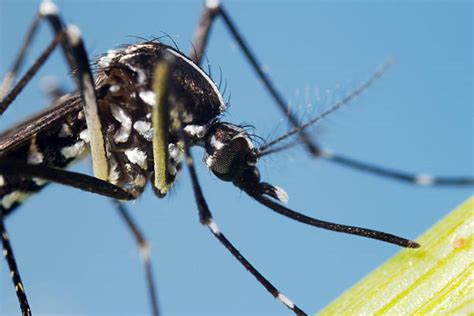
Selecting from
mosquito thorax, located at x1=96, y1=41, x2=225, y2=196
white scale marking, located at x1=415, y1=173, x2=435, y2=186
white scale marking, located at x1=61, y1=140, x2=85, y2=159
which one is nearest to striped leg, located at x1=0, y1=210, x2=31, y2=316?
white scale marking, located at x1=61, y1=140, x2=85, y2=159

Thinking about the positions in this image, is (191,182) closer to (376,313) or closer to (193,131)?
(193,131)

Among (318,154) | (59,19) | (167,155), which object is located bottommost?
(318,154)

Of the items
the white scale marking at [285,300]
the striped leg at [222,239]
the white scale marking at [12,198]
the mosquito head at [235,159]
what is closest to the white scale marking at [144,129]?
the mosquito head at [235,159]

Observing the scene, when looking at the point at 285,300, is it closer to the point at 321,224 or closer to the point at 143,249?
the point at 321,224

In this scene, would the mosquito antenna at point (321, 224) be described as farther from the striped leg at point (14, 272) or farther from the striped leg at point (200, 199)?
the striped leg at point (14, 272)

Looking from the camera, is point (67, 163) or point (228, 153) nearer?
point (228, 153)

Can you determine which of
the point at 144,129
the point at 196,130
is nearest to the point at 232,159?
the point at 196,130

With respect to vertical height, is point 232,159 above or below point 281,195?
above

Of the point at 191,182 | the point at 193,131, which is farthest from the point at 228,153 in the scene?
the point at 191,182
